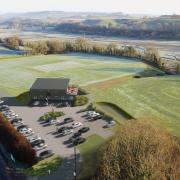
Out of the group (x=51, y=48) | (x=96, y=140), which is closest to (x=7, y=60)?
(x=51, y=48)

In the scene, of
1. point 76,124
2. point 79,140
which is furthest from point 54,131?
point 79,140

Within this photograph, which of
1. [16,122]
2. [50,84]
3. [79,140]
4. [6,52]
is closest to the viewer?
[79,140]

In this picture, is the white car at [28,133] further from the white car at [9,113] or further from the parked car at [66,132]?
the white car at [9,113]

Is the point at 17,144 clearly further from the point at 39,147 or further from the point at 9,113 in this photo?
the point at 9,113

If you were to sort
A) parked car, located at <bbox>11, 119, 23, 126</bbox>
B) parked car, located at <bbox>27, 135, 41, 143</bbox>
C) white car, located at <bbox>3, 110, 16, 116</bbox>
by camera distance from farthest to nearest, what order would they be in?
white car, located at <bbox>3, 110, 16, 116</bbox>, parked car, located at <bbox>11, 119, 23, 126</bbox>, parked car, located at <bbox>27, 135, 41, 143</bbox>

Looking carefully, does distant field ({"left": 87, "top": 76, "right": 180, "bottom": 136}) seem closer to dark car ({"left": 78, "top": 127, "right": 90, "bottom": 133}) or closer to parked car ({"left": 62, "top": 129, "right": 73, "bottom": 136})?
dark car ({"left": 78, "top": 127, "right": 90, "bottom": 133})

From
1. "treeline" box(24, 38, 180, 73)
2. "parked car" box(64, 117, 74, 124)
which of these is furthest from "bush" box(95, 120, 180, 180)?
"treeline" box(24, 38, 180, 73)
